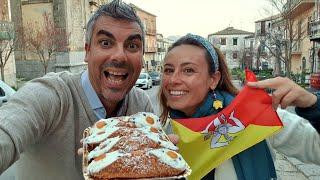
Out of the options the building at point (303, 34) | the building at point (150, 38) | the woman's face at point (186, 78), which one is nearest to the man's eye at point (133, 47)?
the woman's face at point (186, 78)

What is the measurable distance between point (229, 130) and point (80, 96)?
0.89m

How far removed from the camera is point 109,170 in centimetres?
149

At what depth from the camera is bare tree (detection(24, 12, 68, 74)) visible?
27.2m

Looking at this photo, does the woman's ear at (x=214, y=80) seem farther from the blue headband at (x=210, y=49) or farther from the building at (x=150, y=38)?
the building at (x=150, y=38)

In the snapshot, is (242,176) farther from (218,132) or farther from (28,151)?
(28,151)

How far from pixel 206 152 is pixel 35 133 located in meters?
0.97

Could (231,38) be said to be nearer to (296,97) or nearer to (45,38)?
(45,38)

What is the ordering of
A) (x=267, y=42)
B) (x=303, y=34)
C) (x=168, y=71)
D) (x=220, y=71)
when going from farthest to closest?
1. (x=267, y=42)
2. (x=303, y=34)
3. (x=220, y=71)
4. (x=168, y=71)

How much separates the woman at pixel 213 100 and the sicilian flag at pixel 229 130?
80mm

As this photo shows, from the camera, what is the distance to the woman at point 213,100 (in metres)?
2.24

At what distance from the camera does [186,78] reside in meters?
2.38

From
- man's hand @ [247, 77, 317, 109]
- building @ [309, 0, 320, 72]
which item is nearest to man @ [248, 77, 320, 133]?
man's hand @ [247, 77, 317, 109]

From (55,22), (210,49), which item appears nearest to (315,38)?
(210,49)

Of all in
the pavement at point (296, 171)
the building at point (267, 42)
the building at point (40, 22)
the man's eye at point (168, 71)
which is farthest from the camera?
the building at point (267, 42)
